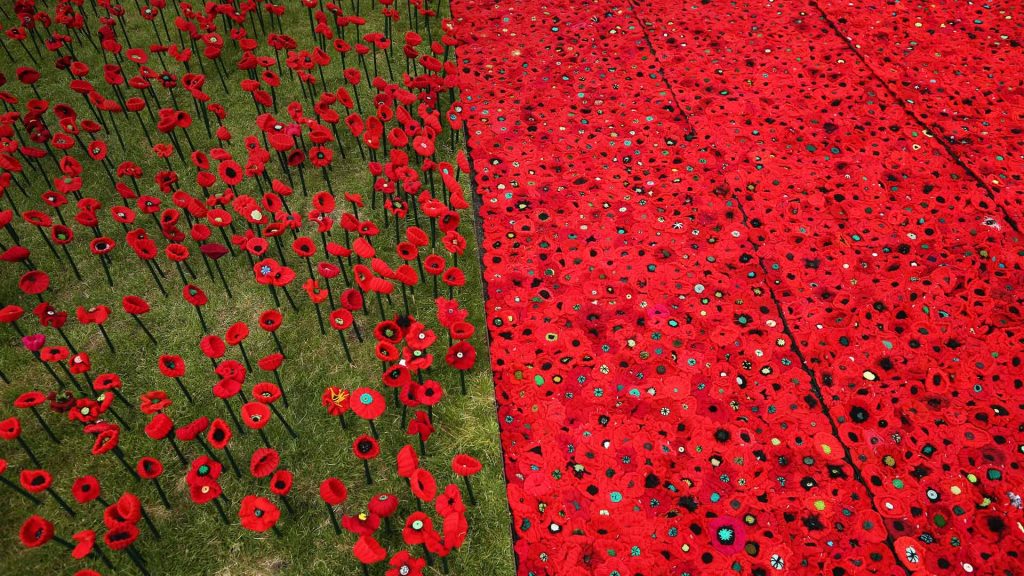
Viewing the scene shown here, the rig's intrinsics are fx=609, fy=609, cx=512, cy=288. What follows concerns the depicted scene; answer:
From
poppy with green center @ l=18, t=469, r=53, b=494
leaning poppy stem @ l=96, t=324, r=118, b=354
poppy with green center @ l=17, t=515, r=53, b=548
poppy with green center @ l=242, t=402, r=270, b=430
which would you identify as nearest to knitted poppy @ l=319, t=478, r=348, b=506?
poppy with green center @ l=242, t=402, r=270, b=430

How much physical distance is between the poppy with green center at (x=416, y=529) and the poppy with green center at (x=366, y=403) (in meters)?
0.47

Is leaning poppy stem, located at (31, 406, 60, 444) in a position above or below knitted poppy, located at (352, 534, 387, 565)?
below

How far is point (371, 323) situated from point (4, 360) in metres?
1.98

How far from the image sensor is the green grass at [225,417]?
2797 mm

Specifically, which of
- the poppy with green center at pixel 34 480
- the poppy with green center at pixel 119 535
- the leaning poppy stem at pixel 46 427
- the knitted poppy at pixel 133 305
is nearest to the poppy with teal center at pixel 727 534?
the poppy with green center at pixel 119 535

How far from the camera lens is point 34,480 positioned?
2.38 m

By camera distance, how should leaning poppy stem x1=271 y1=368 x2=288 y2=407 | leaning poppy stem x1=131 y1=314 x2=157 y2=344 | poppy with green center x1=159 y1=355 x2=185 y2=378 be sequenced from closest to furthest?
poppy with green center x1=159 y1=355 x2=185 y2=378 → leaning poppy stem x1=271 y1=368 x2=288 y2=407 → leaning poppy stem x1=131 y1=314 x2=157 y2=344

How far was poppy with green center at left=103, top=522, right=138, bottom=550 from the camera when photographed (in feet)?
7.45

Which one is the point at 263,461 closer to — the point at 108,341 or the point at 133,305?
the point at 133,305

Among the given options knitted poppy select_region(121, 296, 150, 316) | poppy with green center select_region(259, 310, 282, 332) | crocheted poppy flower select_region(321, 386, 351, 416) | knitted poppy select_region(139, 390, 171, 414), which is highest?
knitted poppy select_region(121, 296, 150, 316)

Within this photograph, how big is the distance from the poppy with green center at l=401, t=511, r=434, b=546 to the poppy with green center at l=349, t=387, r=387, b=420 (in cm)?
47

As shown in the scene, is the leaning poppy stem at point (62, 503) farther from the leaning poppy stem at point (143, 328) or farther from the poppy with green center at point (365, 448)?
the poppy with green center at point (365, 448)

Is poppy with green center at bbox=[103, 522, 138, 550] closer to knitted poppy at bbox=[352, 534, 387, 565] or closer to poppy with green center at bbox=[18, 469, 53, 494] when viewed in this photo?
poppy with green center at bbox=[18, 469, 53, 494]

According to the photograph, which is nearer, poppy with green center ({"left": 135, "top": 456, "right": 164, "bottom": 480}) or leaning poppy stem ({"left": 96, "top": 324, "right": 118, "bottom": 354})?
poppy with green center ({"left": 135, "top": 456, "right": 164, "bottom": 480})
